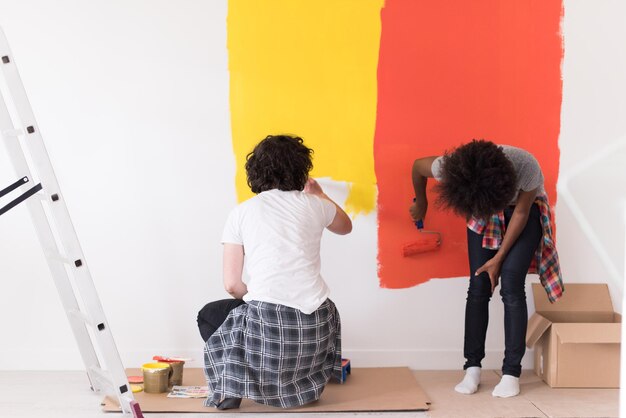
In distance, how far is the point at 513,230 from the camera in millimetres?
2439

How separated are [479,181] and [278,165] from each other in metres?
0.63

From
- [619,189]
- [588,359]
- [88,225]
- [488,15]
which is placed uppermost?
[488,15]

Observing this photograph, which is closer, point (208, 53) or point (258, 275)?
point (258, 275)

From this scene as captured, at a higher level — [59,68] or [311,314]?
[59,68]

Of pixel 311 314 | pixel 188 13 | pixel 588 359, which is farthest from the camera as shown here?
pixel 188 13

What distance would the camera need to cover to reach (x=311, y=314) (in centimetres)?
226

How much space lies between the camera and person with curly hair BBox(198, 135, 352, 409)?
224 centimetres

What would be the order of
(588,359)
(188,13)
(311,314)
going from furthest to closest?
(188,13) → (588,359) → (311,314)

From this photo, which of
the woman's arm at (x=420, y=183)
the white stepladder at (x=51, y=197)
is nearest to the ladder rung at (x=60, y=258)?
the white stepladder at (x=51, y=197)

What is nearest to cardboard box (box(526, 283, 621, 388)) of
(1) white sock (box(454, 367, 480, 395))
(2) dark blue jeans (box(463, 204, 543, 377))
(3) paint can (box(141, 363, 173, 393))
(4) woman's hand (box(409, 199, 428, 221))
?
(2) dark blue jeans (box(463, 204, 543, 377))

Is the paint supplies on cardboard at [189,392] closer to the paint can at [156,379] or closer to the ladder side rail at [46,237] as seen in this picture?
the paint can at [156,379]

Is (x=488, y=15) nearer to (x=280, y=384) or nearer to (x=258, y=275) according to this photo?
(x=258, y=275)

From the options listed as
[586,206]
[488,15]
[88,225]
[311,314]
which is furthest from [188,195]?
[586,206]

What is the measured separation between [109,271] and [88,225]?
0.67 ft
